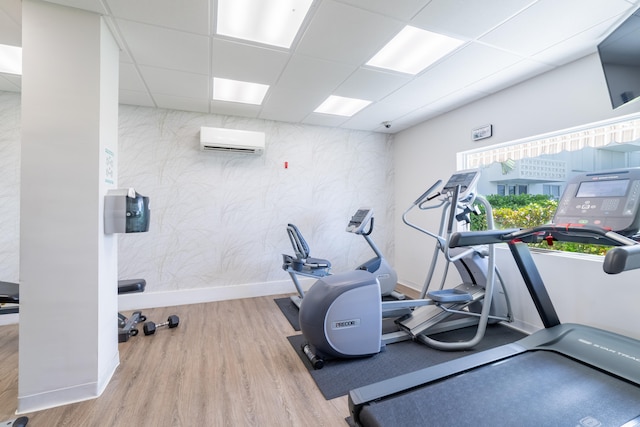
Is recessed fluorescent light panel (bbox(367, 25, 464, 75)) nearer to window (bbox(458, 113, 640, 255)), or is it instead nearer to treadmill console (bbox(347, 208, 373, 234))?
window (bbox(458, 113, 640, 255))

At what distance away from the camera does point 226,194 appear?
13.1 feet

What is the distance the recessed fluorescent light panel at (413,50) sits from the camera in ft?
7.32

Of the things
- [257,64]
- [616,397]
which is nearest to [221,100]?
[257,64]

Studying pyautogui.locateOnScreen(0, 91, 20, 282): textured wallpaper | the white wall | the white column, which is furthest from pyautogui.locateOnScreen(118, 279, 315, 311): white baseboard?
the white wall

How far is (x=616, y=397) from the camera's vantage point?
1.43m

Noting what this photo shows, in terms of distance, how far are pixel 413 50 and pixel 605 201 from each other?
1.77 m

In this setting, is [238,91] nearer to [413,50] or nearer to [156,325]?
[413,50]

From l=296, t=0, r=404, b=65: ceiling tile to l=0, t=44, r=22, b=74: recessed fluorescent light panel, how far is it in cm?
241

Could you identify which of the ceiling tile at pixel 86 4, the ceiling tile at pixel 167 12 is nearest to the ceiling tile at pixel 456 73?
the ceiling tile at pixel 167 12

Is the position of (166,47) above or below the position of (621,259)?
above

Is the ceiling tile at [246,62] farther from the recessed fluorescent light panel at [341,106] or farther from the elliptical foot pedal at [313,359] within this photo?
the elliptical foot pedal at [313,359]

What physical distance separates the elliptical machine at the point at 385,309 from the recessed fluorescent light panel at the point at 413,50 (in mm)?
1142

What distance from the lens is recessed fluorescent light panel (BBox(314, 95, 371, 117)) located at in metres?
3.50

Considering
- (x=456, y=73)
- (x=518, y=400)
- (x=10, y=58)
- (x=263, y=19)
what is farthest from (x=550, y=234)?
(x=10, y=58)
